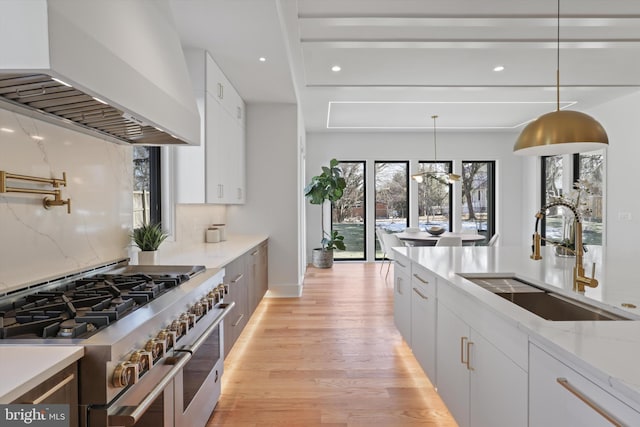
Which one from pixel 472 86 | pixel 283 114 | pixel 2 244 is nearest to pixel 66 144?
pixel 2 244

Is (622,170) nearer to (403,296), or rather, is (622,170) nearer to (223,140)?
(403,296)

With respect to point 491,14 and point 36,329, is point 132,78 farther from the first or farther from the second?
point 491,14

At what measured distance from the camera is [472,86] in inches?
188

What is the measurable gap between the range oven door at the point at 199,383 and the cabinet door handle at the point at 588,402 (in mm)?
1327

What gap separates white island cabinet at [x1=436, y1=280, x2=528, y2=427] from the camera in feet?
4.07

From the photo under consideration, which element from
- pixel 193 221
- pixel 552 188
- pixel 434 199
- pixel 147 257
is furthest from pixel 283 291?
pixel 552 188

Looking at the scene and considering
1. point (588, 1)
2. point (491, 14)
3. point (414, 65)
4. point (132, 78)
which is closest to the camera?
point (132, 78)

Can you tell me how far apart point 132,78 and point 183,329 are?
1.01 meters

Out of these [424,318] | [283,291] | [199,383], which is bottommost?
[283,291]

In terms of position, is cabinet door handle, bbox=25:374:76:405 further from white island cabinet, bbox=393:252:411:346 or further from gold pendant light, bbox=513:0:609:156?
gold pendant light, bbox=513:0:609:156

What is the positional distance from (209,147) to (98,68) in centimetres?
205

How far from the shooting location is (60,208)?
169 cm

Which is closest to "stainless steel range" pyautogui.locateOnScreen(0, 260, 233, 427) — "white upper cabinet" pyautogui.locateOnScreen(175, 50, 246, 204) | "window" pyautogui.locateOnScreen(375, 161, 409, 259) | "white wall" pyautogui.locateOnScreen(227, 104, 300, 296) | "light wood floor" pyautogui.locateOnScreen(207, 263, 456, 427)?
"light wood floor" pyautogui.locateOnScreen(207, 263, 456, 427)

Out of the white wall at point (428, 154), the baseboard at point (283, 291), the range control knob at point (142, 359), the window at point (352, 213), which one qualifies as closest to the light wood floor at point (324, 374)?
the baseboard at point (283, 291)
